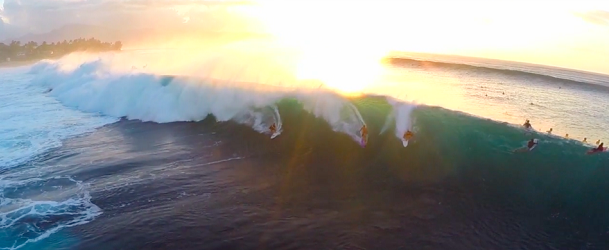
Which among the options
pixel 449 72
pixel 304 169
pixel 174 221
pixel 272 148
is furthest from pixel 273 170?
pixel 449 72

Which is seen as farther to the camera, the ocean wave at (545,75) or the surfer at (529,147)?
the ocean wave at (545,75)

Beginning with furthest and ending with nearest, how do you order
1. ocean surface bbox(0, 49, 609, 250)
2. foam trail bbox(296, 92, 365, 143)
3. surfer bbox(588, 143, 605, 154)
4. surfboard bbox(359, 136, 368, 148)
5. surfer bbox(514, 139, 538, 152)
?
foam trail bbox(296, 92, 365, 143) → surfboard bbox(359, 136, 368, 148) → surfer bbox(514, 139, 538, 152) → surfer bbox(588, 143, 605, 154) → ocean surface bbox(0, 49, 609, 250)

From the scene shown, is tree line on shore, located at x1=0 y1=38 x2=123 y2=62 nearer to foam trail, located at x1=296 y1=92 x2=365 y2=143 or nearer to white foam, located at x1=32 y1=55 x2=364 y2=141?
white foam, located at x1=32 y1=55 x2=364 y2=141

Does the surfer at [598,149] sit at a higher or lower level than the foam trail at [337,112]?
lower

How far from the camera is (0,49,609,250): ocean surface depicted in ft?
33.4

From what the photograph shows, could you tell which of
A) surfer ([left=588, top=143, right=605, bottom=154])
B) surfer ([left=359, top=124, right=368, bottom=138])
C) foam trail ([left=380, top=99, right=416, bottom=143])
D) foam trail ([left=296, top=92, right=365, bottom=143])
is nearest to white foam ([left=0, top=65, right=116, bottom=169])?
foam trail ([left=296, top=92, right=365, bottom=143])

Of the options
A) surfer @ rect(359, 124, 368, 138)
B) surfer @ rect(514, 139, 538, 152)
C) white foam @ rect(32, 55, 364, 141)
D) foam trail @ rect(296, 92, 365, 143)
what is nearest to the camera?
surfer @ rect(514, 139, 538, 152)

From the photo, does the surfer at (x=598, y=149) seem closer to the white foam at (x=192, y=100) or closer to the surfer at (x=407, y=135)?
the surfer at (x=407, y=135)

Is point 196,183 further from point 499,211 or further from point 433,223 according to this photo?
point 499,211

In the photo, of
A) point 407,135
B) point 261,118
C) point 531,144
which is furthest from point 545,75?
point 261,118

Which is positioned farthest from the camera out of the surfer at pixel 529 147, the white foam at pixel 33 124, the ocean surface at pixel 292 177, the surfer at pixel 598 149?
the white foam at pixel 33 124

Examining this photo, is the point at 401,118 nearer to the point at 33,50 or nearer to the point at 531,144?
the point at 531,144

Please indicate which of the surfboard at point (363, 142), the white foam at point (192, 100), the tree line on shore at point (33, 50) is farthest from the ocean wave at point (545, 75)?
the tree line on shore at point (33, 50)

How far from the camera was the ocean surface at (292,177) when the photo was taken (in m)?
10.2
